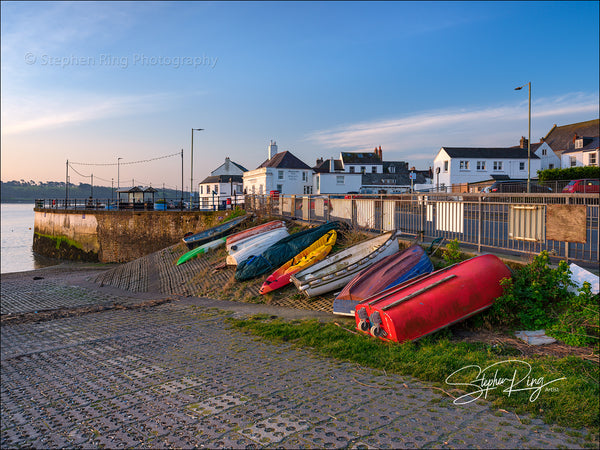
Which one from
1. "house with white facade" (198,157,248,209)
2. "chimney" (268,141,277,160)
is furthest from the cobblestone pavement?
"house with white facade" (198,157,248,209)

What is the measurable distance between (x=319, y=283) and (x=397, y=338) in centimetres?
379

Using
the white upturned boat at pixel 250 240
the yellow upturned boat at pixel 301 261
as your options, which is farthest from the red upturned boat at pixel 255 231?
the yellow upturned boat at pixel 301 261

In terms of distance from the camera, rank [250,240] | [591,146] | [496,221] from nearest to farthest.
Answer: [496,221], [250,240], [591,146]

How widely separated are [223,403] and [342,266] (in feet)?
19.9

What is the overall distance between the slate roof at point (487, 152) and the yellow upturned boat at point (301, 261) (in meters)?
40.5

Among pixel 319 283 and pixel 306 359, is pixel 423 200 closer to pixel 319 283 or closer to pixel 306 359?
pixel 319 283

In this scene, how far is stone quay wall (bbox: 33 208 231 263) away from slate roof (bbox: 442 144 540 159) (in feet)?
107

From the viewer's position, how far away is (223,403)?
16.7 feet

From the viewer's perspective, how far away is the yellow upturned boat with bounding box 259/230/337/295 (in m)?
11.3

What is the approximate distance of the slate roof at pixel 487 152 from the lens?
49406mm

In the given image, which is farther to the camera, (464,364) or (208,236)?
(208,236)

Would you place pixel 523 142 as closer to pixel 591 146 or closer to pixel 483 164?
pixel 591 146

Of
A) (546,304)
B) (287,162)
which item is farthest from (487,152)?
(546,304)

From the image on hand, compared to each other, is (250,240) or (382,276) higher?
(250,240)
